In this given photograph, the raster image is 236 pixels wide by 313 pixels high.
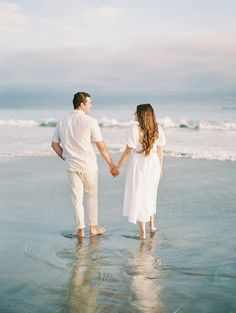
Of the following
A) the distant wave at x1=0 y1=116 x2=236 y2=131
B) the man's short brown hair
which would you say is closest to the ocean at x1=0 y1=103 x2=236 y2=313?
the man's short brown hair

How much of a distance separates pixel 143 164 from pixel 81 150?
88cm

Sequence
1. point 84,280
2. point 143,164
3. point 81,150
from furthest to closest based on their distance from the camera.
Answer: point 143,164
point 81,150
point 84,280

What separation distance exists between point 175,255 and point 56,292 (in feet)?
5.90

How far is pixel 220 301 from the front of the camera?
4.46 metres

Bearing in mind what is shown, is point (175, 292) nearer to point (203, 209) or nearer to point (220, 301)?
point (220, 301)

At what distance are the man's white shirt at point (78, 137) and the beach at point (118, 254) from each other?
1027 millimetres

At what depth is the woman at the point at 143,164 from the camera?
6949mm

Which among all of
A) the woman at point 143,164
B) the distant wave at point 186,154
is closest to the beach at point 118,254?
the woman at point 143,164

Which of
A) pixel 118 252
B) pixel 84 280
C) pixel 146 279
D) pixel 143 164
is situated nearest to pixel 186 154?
pixel 143 164

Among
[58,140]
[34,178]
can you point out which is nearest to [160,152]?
[58,140]

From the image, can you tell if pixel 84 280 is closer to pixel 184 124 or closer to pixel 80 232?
pixel 80 232

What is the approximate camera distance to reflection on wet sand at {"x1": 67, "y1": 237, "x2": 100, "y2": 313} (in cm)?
440

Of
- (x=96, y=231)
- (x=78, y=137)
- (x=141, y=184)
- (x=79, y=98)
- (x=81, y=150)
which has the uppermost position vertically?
(x=79, y=98)

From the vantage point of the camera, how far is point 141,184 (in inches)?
281
